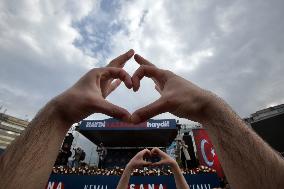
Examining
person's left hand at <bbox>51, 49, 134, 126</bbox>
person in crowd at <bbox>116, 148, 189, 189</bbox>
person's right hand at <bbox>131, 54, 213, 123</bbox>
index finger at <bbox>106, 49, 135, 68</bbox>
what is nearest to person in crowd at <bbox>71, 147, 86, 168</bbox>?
person in crowd at <bbox>116, 148, 189, 189</bbox>

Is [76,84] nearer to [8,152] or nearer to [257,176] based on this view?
[8,152]

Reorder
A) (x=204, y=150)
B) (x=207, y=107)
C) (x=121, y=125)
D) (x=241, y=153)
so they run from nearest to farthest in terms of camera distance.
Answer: (x=241, y=153) → (x=207, y=107) → (x=204, y=150) → (x=121, y=125)

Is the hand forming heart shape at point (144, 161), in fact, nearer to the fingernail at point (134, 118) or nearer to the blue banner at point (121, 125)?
the fingernail at point (134, 118)

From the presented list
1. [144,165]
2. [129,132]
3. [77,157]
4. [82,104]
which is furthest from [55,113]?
[129,132]

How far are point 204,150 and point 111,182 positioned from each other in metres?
10.3

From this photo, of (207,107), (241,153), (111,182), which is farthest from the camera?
(111,182)

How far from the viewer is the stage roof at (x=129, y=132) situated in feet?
61.7

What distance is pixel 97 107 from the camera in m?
1.04

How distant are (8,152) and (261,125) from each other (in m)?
19.9

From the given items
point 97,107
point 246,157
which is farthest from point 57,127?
point 246,157

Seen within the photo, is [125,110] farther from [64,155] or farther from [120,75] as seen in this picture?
[64,155]

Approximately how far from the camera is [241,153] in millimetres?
882

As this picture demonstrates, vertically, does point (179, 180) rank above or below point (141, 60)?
below

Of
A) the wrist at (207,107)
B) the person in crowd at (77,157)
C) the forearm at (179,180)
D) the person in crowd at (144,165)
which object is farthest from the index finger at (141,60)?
the person in crowd at (77,157)
